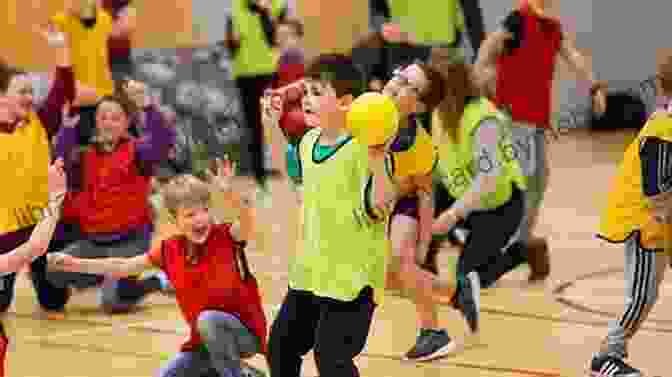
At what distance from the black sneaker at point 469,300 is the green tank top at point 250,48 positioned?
5421 mm

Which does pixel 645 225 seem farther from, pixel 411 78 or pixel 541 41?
pixel 541 41

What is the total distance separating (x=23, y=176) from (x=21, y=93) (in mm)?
411

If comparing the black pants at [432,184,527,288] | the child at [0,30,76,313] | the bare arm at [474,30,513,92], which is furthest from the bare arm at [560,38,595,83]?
the child at [0,30,76,313]

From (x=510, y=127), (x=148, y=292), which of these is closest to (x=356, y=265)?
(x=148, y=292)

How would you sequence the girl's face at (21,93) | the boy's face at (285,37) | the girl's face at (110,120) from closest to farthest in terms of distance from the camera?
the girl's face at (21,93), the girl's face at (110,120), the boy's face at (285,37)

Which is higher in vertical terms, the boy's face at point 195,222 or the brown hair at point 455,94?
the brown hair at point 455,94

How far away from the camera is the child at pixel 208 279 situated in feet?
16.1

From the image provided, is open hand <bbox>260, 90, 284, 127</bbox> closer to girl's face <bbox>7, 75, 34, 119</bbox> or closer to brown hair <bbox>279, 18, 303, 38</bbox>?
girl's face <bbox>7, 75, 34, 119</bbox>

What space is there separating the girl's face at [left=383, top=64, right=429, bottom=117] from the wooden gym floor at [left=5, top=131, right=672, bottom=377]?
118 cm

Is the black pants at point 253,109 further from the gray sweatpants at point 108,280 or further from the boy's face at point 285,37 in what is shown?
the gray sweatpants at point 108,280

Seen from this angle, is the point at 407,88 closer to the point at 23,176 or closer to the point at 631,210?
the point at 631,210

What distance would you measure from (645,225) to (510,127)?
2.68m

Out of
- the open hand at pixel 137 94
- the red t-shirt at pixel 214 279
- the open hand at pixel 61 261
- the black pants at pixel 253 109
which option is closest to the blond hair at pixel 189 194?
the red t-shirt at pixel 214 279

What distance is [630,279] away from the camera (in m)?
5.21
